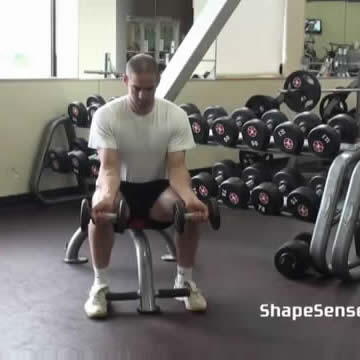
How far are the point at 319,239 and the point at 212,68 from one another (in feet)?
11.1

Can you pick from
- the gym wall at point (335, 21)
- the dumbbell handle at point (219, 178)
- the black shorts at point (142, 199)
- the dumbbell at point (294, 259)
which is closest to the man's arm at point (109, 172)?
the black shorts at point (142, 199)

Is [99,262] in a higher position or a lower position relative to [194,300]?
higher

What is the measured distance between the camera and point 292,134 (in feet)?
10.7

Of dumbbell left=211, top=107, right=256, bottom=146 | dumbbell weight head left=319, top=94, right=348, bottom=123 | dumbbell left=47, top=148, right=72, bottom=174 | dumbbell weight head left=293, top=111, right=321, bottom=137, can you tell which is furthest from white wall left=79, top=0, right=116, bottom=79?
dumbbell weight head left=293, top=111, right=321, bottom=137

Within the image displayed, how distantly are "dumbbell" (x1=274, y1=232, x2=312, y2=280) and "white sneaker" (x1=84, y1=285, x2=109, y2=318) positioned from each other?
0.87 metres

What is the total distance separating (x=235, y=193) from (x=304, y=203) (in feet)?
1.44

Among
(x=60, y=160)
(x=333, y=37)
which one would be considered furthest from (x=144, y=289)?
(x=333, y=37)

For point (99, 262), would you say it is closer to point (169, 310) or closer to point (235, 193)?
point (169, 310)

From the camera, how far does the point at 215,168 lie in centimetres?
393

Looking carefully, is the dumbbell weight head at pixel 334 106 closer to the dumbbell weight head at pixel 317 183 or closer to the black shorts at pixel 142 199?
the dumbbell weight head at pixel 317 183

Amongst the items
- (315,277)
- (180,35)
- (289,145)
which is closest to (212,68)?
(180,35)

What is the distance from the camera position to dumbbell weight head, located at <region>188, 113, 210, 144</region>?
12.1 feet

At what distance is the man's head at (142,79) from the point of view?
242 centimetres

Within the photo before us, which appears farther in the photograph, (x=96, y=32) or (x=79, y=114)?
(x=96, y=32)
